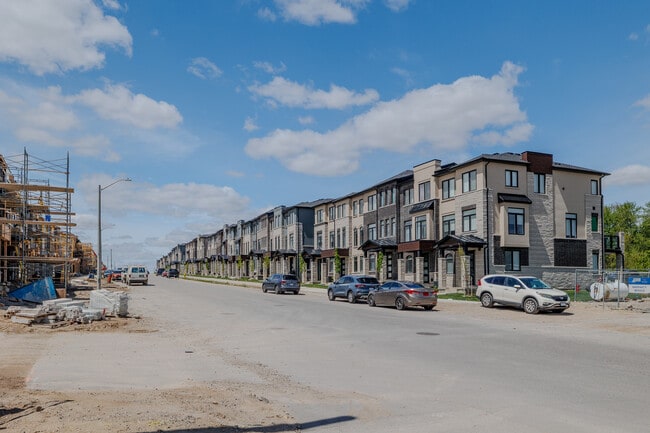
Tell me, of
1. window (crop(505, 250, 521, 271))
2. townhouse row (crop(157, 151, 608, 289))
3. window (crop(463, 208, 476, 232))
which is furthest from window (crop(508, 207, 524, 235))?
window (crop(463, 208, 476, 232))

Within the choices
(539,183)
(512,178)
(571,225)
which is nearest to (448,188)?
(512,178)

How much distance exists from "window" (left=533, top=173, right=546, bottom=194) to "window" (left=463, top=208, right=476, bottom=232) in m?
5.41

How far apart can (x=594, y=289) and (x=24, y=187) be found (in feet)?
110

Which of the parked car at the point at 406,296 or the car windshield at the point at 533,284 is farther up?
the car windshield at the point at 533,284

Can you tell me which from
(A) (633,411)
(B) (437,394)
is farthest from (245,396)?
(A) (633,411)

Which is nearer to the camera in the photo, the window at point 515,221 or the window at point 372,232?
the window at point 515,221

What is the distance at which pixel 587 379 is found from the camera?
997 centimetres

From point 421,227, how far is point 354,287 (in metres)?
14.2

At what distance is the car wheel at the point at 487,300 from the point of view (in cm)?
2758

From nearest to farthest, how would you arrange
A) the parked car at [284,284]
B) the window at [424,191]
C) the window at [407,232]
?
the parked car at [284,284], the window at [424,191], the window at [407,232]

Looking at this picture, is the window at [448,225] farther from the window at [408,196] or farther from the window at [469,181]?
the window at [408,196]

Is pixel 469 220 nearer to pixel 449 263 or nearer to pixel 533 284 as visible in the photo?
pixel 449 263

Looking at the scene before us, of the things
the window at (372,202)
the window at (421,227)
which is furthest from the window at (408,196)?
the window at (372,202)

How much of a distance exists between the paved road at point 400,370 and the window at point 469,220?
20247 millimetres
